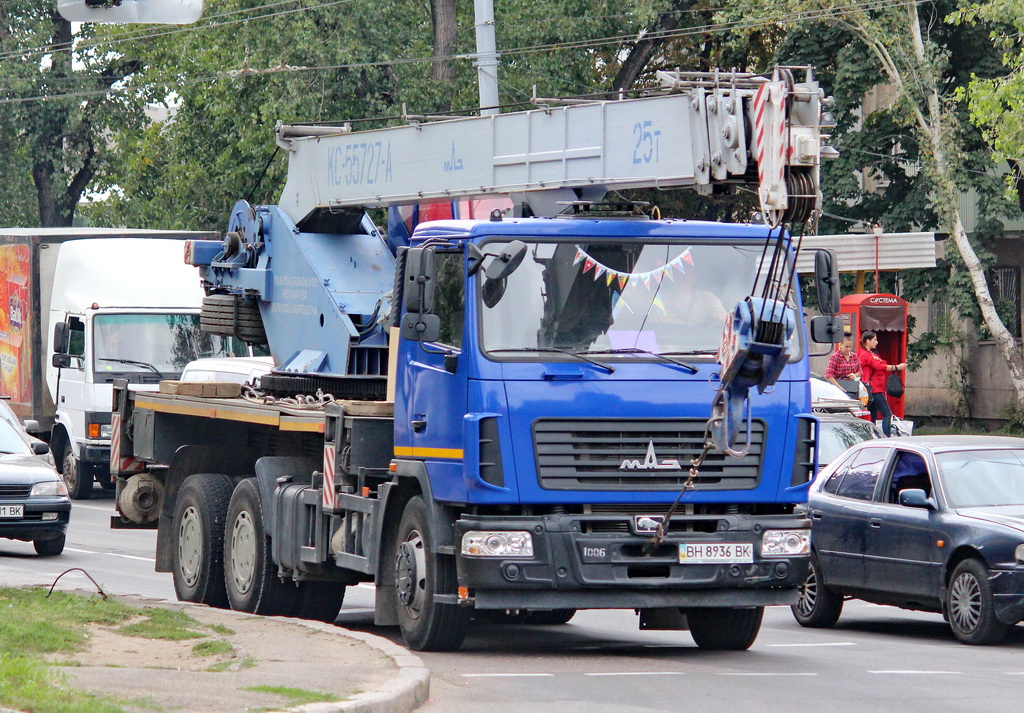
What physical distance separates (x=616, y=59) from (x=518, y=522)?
27150 millimetres

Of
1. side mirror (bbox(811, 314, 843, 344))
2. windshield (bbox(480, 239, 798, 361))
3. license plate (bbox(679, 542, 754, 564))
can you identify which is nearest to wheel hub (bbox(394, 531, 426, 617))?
windshield (bbox(480, 239, 798, 361))

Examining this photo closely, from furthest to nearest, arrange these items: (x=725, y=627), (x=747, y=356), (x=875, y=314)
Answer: (x=875, y=314) → (x=725, y=627) → (x=747, y=356)

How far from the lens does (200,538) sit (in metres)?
13.7

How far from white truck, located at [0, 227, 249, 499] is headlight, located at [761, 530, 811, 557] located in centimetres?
1444

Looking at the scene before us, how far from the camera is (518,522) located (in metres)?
10.2

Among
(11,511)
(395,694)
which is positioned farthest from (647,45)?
(395,694)

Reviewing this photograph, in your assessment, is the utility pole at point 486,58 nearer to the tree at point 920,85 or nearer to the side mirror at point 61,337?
the side mirror at point 61,337

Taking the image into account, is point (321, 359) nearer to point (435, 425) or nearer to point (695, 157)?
point (435, 425)

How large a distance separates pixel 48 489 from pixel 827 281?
9914mm

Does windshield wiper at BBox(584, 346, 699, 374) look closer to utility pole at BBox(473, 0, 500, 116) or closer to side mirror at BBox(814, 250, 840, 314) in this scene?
side mirror at BBox(814, 250, 840, 314)

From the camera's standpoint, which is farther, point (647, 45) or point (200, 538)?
point (647, 45)

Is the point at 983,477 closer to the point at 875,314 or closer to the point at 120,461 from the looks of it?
the point at 120,461

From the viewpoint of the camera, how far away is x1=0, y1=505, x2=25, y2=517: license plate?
17.7 metres

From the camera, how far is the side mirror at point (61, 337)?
2466 centimetres
